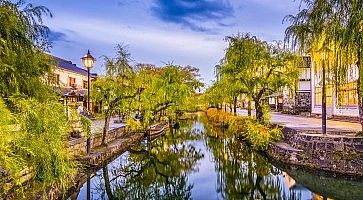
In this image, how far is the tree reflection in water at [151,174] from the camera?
386 inches

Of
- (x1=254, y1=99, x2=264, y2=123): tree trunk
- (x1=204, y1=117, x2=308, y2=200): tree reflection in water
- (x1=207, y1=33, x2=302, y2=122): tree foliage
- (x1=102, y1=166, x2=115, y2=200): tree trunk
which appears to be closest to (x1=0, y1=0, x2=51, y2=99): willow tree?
(x1=102, y1=166, x2=115, y2=200): tree trunk

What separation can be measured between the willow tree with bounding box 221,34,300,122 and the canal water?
3.02 metres

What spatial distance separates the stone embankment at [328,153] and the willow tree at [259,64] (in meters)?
4.08

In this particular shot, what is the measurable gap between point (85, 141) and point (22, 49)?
6.50m

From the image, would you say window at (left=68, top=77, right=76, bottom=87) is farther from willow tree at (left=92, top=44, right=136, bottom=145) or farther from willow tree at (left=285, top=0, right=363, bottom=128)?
willow tree at (left=285, top=0, right=363, bottom=128)

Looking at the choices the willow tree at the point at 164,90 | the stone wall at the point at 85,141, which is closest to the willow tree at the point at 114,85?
the stone wall at the point at 85,141

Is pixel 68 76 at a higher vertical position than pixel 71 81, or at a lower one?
higher

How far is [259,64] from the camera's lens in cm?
1595

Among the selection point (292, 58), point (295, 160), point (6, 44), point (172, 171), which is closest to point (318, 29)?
point (295, 160)

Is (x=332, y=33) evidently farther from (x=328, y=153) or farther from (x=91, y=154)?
(x=91, y=154)

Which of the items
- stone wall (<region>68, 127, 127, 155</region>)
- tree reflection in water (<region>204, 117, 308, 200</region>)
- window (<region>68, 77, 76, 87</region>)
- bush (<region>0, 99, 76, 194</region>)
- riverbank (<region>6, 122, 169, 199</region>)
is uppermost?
window (<region>68, 77, 76, 87</region>)

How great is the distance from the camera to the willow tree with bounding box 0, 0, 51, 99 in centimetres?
597

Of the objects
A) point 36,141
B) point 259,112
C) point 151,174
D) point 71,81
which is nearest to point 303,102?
point 259,112

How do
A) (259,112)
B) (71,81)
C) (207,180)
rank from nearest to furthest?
(207,180)
(259,112)
(71,81)
